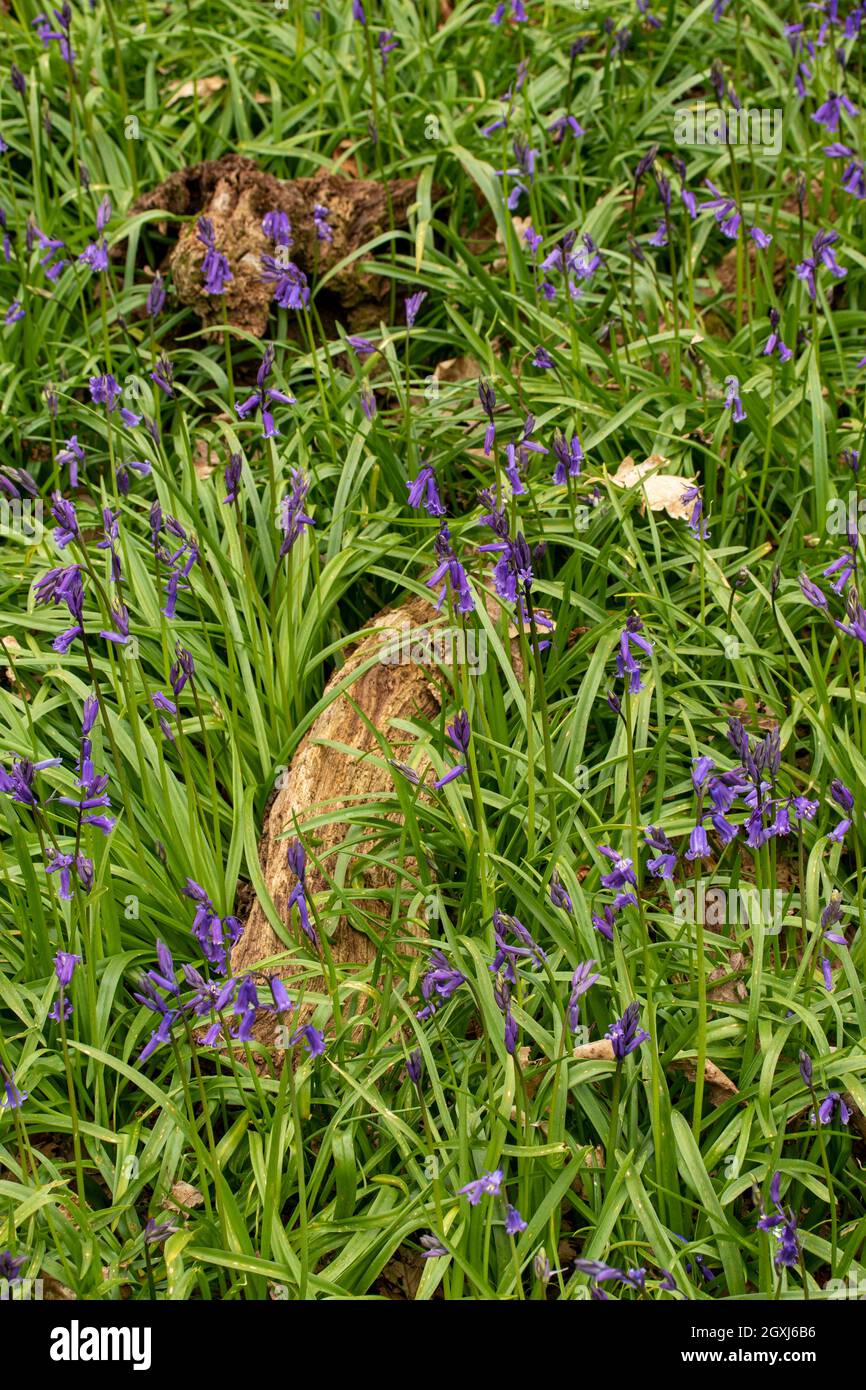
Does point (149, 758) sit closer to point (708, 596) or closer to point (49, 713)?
point (49, 713)

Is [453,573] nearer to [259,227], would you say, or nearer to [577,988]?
[577,988]

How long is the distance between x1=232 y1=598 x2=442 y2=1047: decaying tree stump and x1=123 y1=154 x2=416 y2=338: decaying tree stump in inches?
68.6

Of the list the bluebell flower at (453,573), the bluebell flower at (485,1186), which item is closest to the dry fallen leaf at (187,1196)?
the bluebell flower at (485,1186)

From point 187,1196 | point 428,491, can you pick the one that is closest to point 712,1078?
point 187,1196

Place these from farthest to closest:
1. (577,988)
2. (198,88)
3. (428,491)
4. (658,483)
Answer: (198,88) → (658,483) → (428,491) → (577,988)

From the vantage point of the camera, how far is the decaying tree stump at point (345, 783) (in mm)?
3863

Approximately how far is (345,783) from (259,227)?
2515 mm

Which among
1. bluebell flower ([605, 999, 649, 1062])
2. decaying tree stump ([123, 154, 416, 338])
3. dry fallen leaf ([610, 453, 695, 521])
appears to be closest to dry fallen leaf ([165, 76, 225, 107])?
decaying tree stump ([123, 154, 416, 338])

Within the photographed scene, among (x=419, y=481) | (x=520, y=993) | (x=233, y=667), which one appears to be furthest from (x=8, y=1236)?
(x=419, y=481)

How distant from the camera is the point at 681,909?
12.2 ft

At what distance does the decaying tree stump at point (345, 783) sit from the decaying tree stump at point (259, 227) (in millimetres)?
1743

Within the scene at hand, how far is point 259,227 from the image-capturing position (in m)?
5.48

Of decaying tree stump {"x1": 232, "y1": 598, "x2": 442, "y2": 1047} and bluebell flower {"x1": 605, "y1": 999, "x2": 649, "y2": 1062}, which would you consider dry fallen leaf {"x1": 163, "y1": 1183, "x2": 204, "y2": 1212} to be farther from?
bluebell flower {"x1": 605, "y1": 999, "x2": 649, "y2": 1062}
